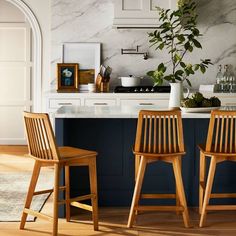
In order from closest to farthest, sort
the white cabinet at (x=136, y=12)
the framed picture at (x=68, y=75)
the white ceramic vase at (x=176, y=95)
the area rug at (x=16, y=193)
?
1. the area rug at (x=16, y=193)
2. the white ceramic vase at (x=176, y=95)
3. the white cabinet at (x=136, y=12)
4. the framed picture at (x=68, y=75)

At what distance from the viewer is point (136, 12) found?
6898 mm

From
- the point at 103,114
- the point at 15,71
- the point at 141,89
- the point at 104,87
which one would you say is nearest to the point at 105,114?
the point at 103,114

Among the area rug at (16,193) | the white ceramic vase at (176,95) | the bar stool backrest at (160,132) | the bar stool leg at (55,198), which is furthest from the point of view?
the white ceramic vase at (176,95)

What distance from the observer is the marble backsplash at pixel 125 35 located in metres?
7.23

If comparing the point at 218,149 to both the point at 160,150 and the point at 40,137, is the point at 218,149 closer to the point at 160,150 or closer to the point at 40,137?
the point at 160,150

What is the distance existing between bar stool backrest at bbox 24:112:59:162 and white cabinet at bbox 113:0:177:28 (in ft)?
10.3

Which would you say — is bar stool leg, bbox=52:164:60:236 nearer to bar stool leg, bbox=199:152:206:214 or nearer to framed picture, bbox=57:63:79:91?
bar stool leg, bbox=199:152:206:214

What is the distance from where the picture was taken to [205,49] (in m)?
7.32

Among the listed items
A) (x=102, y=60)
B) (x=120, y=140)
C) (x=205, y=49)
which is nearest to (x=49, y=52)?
(x=102, y=60)

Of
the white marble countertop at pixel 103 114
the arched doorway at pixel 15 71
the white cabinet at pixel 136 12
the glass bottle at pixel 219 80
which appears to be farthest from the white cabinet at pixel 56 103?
the white marble countertop at pixel 103 114

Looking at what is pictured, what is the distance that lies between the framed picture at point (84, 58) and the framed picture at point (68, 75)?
77 mm

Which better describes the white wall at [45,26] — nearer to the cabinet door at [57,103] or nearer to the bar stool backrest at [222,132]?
the cabinet door at [57,103]

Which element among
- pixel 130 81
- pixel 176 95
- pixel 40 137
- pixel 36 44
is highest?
pixel 36 44

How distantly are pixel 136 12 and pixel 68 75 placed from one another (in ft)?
A: 3.91
